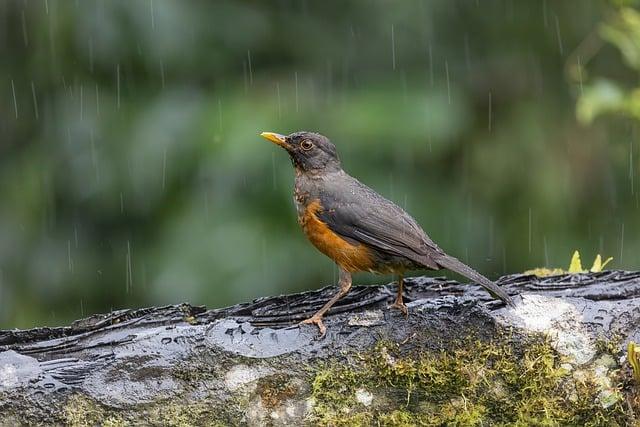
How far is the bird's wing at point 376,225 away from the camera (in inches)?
174

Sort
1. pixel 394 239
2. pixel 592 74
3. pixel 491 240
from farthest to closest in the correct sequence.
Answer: pixel 592 74, pixel 491 240, pixel 394 239

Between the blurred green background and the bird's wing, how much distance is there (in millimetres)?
1452

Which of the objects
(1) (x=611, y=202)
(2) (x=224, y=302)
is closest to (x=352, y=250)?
(2) (x=224, y=302)

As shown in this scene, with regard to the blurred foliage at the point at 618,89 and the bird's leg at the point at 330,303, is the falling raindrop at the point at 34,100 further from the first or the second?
the blurred foliage at the point at 618,89

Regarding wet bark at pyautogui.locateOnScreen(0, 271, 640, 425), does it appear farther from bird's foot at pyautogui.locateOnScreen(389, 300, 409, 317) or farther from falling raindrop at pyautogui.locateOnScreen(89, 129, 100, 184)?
falling raindrop at pyautogui.locateOnScreen(89, 129, 100, 184)

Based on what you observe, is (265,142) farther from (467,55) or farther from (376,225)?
(467,55)

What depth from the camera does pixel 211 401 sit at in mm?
3564

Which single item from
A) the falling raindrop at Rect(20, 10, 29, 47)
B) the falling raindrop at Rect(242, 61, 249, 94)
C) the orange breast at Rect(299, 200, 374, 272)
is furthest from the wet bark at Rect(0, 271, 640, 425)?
the falling raindrop at Rect(20, 10, 29, 47)

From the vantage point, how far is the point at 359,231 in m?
4.59

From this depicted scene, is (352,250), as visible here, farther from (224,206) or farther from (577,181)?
(577,181)

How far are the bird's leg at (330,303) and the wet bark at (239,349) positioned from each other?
3 centimetres

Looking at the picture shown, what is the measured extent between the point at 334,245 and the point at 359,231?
0.13 m

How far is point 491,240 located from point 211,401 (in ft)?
13.1

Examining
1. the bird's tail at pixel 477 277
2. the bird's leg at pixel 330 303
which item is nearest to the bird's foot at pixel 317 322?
the bird's leg at pixel 330 303
